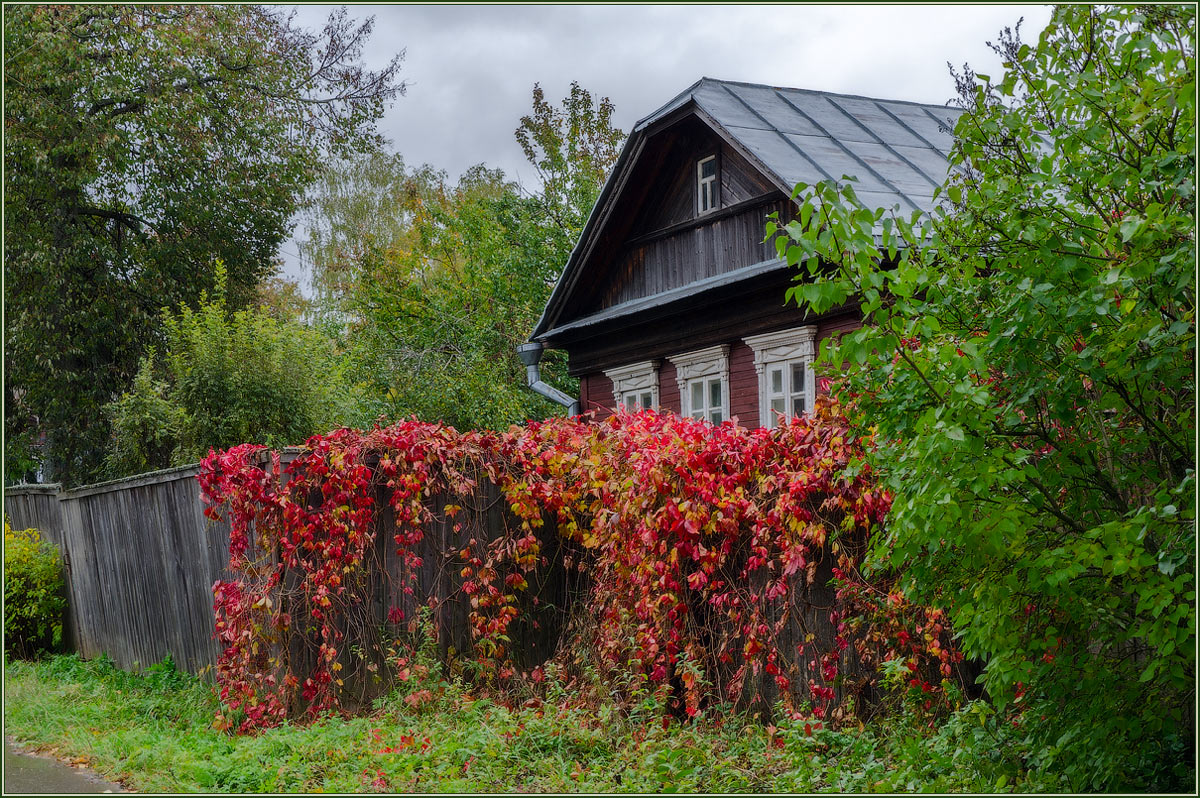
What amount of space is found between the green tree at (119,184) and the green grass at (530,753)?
12.4 meters

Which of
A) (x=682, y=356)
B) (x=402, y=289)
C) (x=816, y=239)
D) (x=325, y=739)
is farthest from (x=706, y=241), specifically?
(x=402, y=289)

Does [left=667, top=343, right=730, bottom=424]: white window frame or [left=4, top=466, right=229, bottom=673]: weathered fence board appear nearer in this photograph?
[left=4, top=466, right=229, bottom=673]: weathered fence board

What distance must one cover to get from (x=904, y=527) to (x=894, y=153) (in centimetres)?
1170

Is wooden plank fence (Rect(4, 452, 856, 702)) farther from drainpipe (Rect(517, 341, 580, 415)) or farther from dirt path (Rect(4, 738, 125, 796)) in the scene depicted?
drainpipe (Rect(517, 341, 580, 415))

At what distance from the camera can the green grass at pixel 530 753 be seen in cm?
485

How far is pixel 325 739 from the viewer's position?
6.14 meters

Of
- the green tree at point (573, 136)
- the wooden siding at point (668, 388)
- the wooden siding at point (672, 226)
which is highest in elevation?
the green tree at point (573, 136)

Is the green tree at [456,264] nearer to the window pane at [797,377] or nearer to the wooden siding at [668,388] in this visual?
the wooden siding at [668,388]

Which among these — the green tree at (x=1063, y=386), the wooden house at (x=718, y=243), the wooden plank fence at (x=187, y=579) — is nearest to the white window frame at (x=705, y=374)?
the wooden house at (x=718, y=243)

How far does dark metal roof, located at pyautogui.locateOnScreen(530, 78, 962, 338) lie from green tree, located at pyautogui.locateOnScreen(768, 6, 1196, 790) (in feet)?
25.6

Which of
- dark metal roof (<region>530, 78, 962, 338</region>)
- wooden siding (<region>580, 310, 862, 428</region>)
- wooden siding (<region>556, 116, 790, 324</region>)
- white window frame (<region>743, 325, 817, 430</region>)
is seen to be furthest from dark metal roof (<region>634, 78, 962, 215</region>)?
white window frame (<region>743, 325, 817, 430</region>)

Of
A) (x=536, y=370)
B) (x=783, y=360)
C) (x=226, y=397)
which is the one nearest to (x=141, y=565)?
(x=226, y=397)

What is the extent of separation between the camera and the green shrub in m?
10.7

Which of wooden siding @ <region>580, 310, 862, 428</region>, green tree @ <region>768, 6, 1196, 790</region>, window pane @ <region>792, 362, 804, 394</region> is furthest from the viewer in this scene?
window pane @ <region>792, 362, 804, 394</region>
